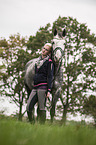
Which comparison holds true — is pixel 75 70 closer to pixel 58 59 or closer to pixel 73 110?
pixel 73 110

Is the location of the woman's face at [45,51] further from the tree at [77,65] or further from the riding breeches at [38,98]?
the tree at [77,65]

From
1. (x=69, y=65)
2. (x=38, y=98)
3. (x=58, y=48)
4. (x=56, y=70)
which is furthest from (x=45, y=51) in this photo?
(x=69, y=65)

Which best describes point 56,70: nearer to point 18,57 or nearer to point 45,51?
point 45,51

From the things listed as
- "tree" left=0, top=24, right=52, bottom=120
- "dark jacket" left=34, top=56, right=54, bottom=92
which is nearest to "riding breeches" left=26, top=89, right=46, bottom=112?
"dark jacket" left=34, top=56, right=54, bottom=92

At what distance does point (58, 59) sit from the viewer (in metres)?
5.87

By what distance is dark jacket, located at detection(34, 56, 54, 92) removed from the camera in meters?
5.38

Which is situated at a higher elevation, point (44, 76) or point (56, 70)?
point (56, 70)

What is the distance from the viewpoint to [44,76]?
5.46 metres

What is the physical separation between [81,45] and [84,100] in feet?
21.1

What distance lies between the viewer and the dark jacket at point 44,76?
5.38 metres

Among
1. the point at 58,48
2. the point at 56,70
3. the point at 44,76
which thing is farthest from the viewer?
the point at 56,70

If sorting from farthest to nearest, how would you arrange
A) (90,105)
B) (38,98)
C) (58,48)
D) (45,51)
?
(90,105)
(58,48)
(45,51)
(38,98)

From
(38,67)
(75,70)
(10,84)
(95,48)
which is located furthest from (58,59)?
(10,84)

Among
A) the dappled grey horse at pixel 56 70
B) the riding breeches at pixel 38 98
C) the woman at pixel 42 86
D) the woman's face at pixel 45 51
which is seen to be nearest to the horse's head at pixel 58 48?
the dappled grey horse at pixel 56 70
